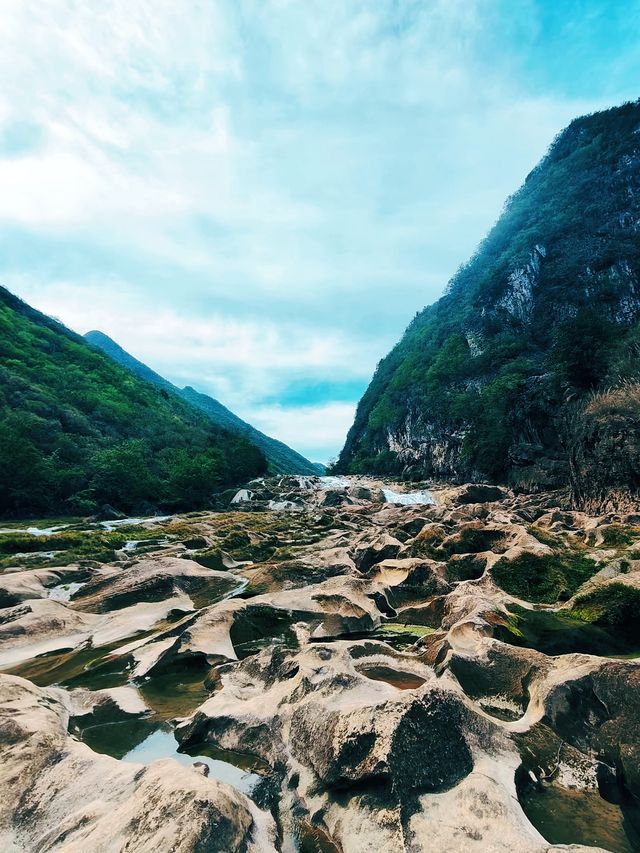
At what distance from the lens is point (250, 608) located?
11.4 metres

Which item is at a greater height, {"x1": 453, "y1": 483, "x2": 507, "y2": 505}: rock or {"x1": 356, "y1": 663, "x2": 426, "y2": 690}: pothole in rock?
{"x1": 453, "y1": 483, "x2": 507, "y2": 505}: rock

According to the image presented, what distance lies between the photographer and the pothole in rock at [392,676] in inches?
282

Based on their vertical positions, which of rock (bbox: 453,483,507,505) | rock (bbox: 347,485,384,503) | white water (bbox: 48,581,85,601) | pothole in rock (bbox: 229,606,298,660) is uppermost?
rock (bbox: 453,483,507,505)

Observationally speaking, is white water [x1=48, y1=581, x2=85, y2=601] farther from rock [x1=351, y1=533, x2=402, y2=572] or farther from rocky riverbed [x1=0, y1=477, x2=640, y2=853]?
rock [x1=351, y1=533, x2=402, y2=572]

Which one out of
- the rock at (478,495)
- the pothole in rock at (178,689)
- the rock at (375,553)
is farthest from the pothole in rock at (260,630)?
the rock at (478,495)

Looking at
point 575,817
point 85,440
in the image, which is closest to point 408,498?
point 85,440

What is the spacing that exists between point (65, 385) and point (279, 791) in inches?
3861

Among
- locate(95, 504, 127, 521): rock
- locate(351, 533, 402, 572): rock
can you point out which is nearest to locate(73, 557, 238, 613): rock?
locate(351, 533, 402, 572): rock

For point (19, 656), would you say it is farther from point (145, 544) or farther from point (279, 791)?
point (145, 544)

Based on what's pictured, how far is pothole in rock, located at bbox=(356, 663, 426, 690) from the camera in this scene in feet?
23.5

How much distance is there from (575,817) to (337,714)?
2689mm

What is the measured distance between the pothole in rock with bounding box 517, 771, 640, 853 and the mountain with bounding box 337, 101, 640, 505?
87.9ft

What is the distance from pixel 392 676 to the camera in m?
7.48

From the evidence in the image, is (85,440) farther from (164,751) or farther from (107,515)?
(164,751)
